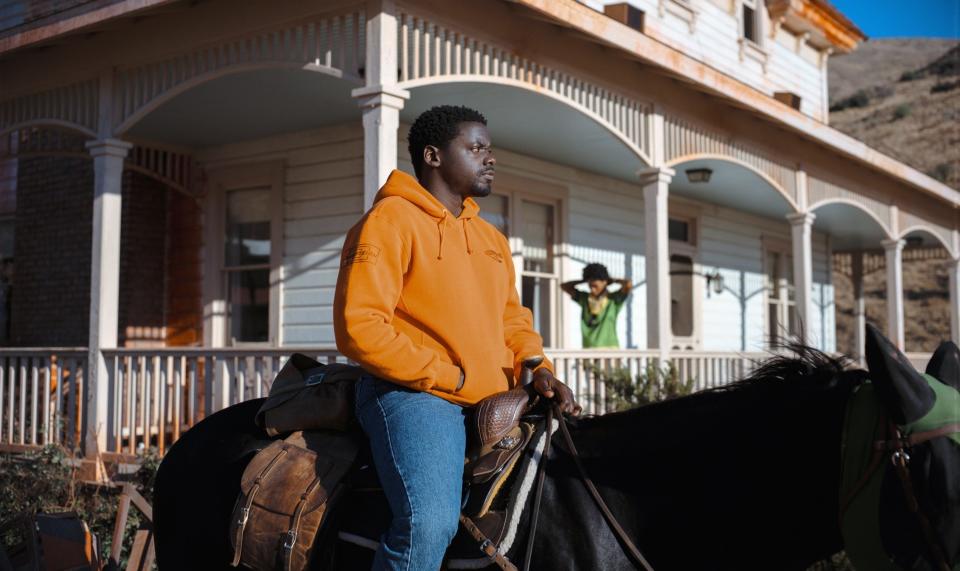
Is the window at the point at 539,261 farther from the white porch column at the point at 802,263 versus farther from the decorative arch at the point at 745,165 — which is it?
the white porch column at the point at 802,263

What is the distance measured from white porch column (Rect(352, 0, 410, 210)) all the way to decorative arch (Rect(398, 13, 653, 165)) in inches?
5.3

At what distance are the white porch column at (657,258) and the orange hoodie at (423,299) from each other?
5973 mm

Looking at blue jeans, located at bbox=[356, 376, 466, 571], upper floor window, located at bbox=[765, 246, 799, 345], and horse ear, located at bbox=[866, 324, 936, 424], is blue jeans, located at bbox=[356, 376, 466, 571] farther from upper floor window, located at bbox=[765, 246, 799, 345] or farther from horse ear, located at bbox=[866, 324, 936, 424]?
upper floor window, located at bbox=[765, 246, 799, 345]

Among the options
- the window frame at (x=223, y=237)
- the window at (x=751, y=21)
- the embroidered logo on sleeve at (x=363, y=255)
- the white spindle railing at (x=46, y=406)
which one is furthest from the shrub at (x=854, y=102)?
the embroidered logo on sleeve at (x=363, y=255)

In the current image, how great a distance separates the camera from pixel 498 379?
9.45 feet

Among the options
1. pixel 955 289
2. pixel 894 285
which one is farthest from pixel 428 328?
pixel 955 289

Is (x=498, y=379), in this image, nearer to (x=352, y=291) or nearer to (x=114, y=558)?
(x=352, y=291)

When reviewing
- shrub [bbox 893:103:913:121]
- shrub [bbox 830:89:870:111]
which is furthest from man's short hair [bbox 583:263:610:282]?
shrub [bbox 830:89:870:111]

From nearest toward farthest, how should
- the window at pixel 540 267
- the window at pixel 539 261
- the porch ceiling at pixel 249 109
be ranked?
the porch ceiling at pixel 249 109
the window at pixel 539 261
the window at pixel 540 267

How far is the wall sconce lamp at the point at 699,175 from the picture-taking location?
1088 centimetres

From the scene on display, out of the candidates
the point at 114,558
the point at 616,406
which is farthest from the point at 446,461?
the point at 616,406

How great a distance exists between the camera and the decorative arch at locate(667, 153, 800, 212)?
9.32m

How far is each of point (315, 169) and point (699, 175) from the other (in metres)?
4.59

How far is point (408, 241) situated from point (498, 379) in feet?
1.72
